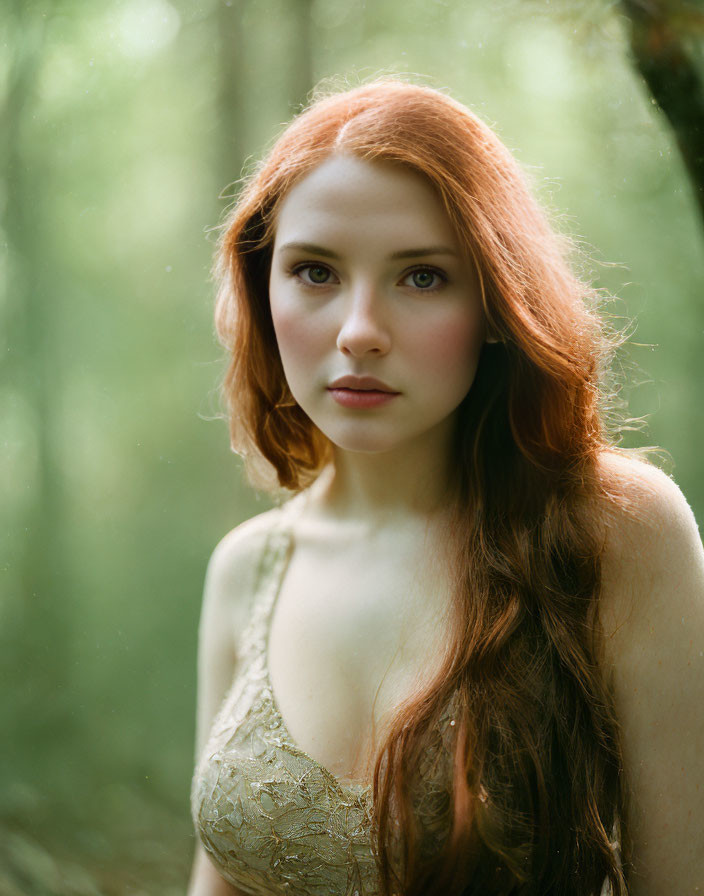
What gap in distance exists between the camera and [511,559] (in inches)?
32.7

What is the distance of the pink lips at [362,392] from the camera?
0.82m

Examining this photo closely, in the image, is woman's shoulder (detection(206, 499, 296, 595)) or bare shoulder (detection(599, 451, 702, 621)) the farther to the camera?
woman's shoulder (detection(206, 499, 296, 595))

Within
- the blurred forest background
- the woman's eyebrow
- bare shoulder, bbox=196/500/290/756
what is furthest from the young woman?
the blurred forest background

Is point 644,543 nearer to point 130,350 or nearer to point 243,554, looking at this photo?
point 243,554

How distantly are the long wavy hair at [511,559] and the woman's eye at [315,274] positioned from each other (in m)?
0.09

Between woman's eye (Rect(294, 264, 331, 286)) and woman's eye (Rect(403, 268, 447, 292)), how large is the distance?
3.3 inches

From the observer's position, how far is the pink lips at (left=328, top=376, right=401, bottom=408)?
2.68 feet

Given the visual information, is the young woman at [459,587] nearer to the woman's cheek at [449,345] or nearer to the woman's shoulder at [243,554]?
the woman's cheek at [449,345]

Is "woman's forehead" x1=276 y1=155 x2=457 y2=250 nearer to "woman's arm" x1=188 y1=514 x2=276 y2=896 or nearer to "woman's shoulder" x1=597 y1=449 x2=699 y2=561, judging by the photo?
"woman's shoulder" x1=597 y1=449 x2=699 y2=561

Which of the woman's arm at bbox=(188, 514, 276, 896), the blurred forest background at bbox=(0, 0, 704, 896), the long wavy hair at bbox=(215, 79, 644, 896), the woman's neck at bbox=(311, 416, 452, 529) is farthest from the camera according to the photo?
the blurred forest background at bbox=(0, 0, 704, 896)

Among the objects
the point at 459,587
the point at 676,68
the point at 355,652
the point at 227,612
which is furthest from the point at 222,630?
the point at 676,68

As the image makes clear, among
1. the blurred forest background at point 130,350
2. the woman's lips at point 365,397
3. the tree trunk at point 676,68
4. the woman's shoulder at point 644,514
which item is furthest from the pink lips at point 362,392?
the blurred forest background at point 130,350

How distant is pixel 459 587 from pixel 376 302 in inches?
11.8

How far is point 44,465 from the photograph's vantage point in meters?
1.48
